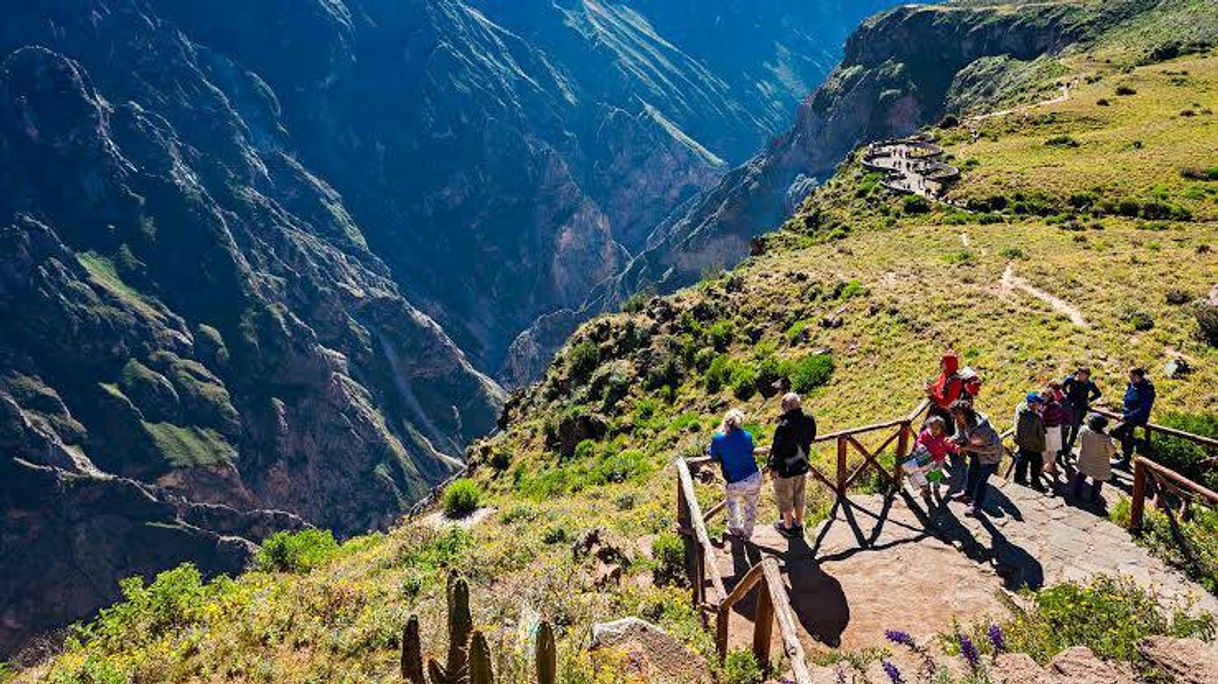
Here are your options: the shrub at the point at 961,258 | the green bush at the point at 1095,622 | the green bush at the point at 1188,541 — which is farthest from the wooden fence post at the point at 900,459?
the shrub at the point at 961,258

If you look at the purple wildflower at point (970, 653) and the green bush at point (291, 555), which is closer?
the purple wildflower at point (970, 653)

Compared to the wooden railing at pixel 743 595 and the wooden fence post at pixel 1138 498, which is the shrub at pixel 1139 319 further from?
the wooden railing at pixel 743 595

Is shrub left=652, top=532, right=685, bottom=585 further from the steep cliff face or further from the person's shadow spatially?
the steep cliff face

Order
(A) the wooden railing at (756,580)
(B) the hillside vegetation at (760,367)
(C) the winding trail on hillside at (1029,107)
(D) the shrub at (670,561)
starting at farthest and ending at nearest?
1. (C) the winding trail on hillside at (1029,107)
2. (D) the shrub at (670,561)
3. (B) the hillside vegetation at (760,367)
4. (A) the wooden railing at (756,580)

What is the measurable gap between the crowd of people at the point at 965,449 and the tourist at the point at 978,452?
1cm

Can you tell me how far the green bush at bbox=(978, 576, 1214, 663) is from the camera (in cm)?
767

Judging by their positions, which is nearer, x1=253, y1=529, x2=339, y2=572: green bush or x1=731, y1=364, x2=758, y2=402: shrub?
x1=253, y1=529, x2=339, y2=572: green bush

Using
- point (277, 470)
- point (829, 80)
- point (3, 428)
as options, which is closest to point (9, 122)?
point (3, 428)

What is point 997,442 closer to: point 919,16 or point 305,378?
point 919,16

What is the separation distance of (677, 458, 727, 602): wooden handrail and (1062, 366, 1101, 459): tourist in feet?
28.3

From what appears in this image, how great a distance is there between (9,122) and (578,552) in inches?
7938

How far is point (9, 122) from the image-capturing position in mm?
160000

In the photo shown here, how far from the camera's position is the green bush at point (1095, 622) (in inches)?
302

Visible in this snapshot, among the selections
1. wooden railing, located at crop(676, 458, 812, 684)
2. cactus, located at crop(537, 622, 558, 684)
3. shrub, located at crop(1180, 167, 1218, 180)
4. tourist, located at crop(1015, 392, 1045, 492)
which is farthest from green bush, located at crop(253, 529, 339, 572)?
shrub, located at crop(1180, 167, 1218, 180)
